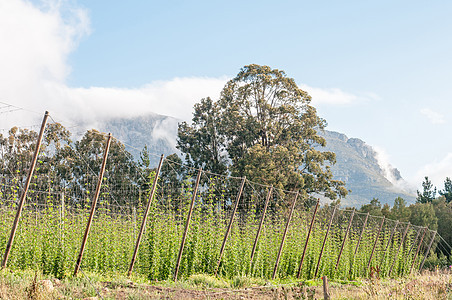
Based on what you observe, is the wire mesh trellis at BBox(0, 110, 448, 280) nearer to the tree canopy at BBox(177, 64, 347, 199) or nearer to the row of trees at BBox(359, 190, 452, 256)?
the tree canopy at BBox(177, 64, 347, 199)

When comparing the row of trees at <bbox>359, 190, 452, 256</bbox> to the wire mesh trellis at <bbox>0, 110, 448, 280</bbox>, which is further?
the row of trees at <bbox>359, 190, 452, 256</bbox>

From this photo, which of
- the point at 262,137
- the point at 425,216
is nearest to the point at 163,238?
the point at 262,137

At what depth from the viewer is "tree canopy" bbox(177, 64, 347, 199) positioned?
23.1 metres

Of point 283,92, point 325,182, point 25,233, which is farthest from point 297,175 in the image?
point 25,233

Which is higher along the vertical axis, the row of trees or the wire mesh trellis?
the row of trees

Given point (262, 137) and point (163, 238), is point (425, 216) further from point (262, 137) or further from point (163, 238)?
point (163, 238)

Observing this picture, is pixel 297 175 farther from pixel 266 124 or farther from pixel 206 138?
pixel 206 138

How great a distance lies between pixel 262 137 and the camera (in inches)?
1008

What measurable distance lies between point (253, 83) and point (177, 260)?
18542 mm

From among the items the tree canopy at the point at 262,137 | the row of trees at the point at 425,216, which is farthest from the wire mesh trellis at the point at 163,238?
the row of trees at the point at 425,216

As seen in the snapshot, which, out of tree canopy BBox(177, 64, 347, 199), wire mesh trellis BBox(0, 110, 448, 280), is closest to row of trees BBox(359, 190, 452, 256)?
tree canopy BBox(177, 64, 347, 199)

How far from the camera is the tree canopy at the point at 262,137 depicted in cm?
2311

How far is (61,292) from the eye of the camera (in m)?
6.10

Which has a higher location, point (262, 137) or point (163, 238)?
point (262, 137)
